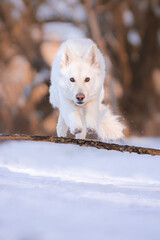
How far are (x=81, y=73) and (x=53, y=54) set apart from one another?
11460 mm

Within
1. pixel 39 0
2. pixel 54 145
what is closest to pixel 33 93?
pixel 39 0

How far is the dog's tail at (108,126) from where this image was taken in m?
6.34

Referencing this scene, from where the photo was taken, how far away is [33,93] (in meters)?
16.5

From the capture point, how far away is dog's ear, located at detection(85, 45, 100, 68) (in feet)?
17.7

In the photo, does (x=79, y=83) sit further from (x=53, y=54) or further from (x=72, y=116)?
(x=53, y=54)

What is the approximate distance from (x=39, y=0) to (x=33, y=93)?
3.66 meters

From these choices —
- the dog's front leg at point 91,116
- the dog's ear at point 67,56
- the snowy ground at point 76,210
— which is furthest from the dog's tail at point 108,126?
the snowy ground at point 76,210

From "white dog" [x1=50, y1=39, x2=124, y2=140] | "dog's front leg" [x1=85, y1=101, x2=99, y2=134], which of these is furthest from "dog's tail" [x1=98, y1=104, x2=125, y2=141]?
"dog's front leg" [x1=85, y1=101, x2=99, y2=134]

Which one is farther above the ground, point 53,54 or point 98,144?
point 53,54

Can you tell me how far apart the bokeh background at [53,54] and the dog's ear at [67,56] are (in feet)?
33.0

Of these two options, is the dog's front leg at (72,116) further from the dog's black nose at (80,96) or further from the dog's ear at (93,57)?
the dog's ear at (93,57)

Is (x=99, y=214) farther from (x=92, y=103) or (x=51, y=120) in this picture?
(x=51, y=120)

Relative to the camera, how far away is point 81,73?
5316 mm

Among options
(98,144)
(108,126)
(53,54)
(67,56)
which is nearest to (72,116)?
(67,56)
